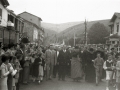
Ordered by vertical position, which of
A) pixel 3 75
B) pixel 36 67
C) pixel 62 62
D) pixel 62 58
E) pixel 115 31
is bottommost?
pixel 36 67

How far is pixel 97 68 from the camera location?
34.5 feet

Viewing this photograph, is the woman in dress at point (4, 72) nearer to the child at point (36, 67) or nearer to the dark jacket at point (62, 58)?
the child at point (36, 67)

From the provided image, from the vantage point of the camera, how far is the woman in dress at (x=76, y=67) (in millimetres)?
11289

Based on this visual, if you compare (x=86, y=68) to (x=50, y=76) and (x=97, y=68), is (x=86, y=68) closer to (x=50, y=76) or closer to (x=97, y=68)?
(x=97, y=68)

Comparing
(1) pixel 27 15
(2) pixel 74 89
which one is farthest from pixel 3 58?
(1) pixel 27 15

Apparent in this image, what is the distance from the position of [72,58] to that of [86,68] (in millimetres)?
1023

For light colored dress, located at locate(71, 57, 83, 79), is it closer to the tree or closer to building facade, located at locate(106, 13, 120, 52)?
building facade, located at locate(106, 13, 120, 52)

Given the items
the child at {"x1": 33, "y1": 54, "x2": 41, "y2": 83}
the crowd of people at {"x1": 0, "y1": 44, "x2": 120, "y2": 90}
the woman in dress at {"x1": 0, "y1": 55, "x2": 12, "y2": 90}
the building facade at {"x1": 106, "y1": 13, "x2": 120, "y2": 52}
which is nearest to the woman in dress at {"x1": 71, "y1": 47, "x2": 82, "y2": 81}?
the crowd of people at {"x1": 0, "y1": 44, "x2": 120, "y2": 90}

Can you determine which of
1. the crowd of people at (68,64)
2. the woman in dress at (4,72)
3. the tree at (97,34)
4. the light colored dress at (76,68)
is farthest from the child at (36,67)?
the tree at (97,34)

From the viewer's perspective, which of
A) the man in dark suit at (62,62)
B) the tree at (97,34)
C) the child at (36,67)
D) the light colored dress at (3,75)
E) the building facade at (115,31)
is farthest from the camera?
the tree at (97,34)

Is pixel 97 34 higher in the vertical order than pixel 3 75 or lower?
higher

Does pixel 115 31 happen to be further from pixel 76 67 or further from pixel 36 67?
pixel 36 67

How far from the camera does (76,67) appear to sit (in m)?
11.4

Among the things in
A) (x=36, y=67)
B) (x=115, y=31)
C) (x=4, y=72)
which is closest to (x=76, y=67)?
(x=36, y=67)
